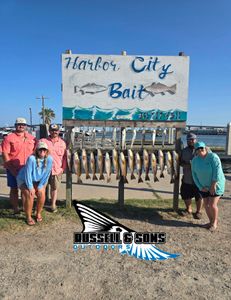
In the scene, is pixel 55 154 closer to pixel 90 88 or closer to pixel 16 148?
pixel 16 148

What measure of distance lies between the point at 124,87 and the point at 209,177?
2222 millimetres

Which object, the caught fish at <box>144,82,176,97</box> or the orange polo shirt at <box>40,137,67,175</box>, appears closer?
the orange polo shirt at <box>40,137,67,175</box>

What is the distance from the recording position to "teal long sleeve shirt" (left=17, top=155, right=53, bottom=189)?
4.43m

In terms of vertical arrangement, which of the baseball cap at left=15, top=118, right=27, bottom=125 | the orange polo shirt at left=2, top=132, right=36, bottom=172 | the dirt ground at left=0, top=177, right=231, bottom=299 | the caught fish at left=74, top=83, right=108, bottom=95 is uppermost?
the caught fish at left=74, top=83, right=108, bottom=95

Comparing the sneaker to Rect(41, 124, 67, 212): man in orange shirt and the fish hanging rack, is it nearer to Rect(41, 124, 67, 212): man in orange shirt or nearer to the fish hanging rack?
the fish hanging rack

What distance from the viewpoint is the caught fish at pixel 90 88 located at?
5271 mm

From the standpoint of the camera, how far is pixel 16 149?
4.83 m

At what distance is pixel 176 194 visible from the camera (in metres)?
5.56

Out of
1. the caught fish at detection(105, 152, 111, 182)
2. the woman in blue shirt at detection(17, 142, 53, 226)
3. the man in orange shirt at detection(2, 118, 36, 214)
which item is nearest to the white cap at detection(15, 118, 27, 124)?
the man in orange shirt at detection(2, 118, 36, 214)

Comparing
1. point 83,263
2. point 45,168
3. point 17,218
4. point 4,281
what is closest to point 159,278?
point 83,263

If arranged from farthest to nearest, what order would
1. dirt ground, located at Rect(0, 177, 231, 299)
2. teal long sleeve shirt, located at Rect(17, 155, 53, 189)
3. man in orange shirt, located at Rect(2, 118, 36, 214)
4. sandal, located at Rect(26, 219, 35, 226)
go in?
man in orange shirt, located at Rect(2, 118, 36, 214), sandal, located at Rect(26, 219, 35, 226), teal long sleeve shirt, located at Rect(17, 155, 53, 189), dirt ground, located at Rect(0, 177, 231, 299)

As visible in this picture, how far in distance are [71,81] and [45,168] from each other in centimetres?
174

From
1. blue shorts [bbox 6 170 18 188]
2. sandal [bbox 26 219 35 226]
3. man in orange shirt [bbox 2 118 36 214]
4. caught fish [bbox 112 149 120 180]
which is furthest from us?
caught fish [bbox 112 149 120 180]

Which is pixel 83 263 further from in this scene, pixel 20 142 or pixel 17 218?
pixel 20 142
